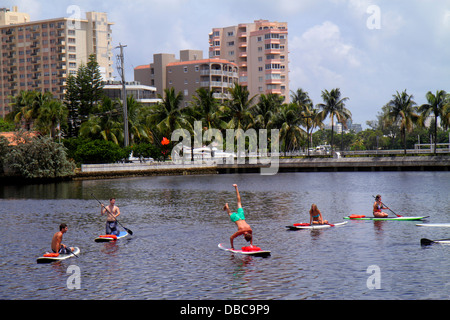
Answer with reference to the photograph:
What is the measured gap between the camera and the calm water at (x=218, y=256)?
56.6ft

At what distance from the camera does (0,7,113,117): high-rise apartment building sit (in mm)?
168000

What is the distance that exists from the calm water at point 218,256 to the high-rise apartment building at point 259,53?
12170 cm

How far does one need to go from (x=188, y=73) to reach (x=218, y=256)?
13342 cm

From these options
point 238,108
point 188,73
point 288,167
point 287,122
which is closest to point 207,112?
point 238,108

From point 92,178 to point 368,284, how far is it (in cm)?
6204

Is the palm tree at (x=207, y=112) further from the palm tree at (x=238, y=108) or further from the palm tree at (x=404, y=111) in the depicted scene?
the palm tree at (x=404, y=111)

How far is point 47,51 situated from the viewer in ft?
559

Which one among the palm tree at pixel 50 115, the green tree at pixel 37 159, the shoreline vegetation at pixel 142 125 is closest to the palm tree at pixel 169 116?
the shoreline vegetation at pixel 142 125

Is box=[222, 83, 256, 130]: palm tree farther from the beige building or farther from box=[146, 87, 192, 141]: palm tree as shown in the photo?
the beige building

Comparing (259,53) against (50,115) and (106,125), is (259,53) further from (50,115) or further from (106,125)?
(50,115)
